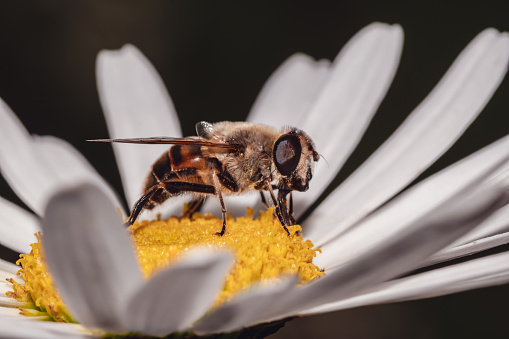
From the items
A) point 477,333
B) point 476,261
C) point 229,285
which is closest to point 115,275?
point 229,285

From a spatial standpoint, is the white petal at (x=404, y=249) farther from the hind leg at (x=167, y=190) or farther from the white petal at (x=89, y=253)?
the hind leg at (x=167, y=190)

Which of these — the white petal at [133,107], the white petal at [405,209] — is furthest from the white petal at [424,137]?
the white petal at [133,107]

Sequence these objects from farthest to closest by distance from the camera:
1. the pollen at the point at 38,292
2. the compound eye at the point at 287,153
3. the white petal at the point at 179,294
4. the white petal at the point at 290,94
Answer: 1. the white petal at the point at 290,94
2. the compound eye at the point at 287,153
3. the pollen at the point at 38,292
4. the white petal at the point at 179,294

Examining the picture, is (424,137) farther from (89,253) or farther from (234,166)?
(89,253)

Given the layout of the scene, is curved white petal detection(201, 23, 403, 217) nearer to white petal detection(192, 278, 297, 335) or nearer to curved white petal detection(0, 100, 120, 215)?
curved white petal detection(0, 100, 120, 215)

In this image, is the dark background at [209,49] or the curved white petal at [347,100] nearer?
the curved white petal at [347,100]

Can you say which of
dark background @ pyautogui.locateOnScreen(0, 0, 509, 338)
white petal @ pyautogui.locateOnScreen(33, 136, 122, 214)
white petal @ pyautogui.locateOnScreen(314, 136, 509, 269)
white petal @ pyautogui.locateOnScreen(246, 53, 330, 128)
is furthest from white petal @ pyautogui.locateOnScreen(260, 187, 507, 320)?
dark background @ pyautogui.locateOnScreen(0, 0, 509, 338)
